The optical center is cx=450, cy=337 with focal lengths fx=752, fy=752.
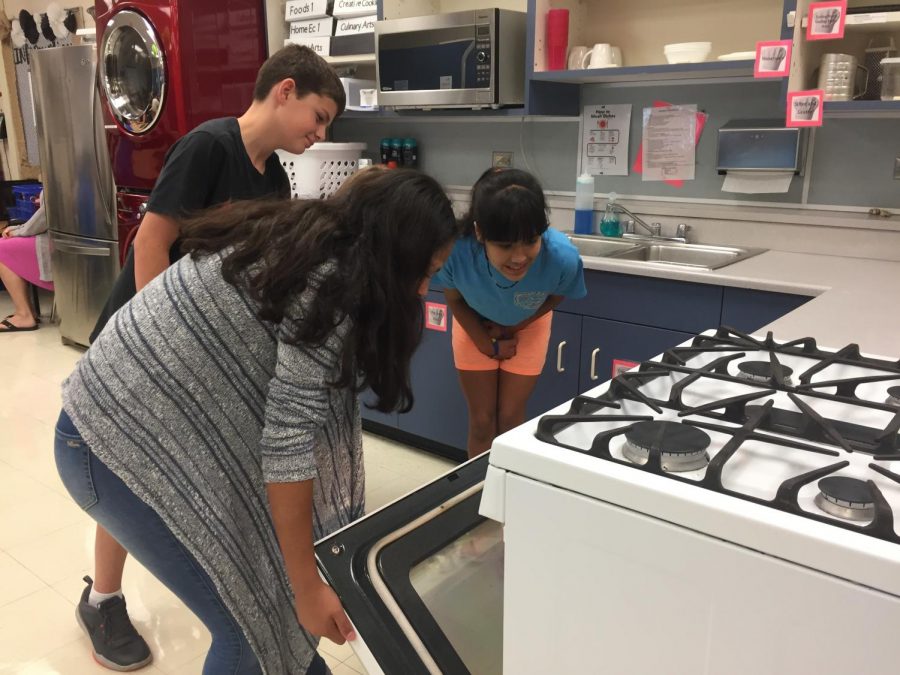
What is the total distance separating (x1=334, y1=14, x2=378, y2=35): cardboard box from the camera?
3.10 meters

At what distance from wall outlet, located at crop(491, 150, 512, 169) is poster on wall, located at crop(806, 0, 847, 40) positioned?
128 cm

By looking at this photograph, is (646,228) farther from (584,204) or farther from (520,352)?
(520,352)

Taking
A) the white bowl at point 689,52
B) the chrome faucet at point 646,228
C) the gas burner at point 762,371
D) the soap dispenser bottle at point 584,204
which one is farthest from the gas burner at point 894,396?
the soap dispenser bottle at point 584,204

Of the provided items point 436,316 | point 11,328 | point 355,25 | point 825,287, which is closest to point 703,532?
point 825,287

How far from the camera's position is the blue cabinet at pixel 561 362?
2.53 metres

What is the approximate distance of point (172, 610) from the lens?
2078 mm

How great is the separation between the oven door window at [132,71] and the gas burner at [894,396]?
317 cm

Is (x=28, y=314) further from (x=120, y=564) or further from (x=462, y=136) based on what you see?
(x=120, y=564)

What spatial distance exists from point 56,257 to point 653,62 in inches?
139

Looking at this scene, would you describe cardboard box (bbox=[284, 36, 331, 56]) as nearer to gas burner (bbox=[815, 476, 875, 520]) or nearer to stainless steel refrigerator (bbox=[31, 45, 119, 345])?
stainless steel refrigerator (bbox=[31, 45, 119, 345])

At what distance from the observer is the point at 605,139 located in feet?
9.57

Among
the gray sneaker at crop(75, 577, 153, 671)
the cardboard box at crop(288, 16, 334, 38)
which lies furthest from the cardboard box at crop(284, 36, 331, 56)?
the gray sneaker at crop(75, 577, 153, 671)

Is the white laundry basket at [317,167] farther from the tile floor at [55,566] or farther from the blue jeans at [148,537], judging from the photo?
the blue jeans at [148,537]

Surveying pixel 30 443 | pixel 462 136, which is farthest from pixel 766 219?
pixel 30 443
